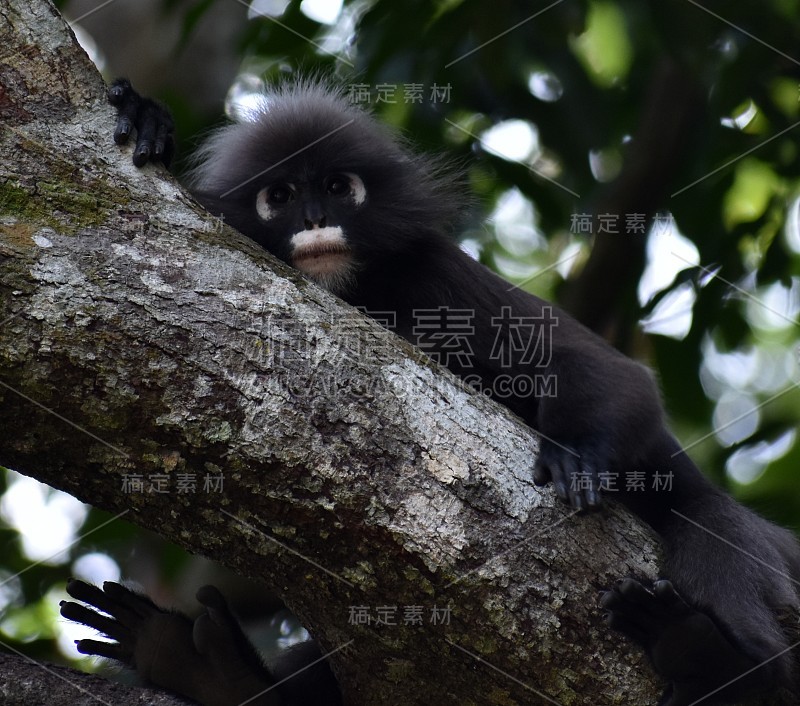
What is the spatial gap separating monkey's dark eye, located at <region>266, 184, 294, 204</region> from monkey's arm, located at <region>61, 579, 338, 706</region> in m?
1.89

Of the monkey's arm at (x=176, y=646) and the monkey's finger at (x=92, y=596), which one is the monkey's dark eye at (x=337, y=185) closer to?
the monkey's arm at (x=176, y=646)

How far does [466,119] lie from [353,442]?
3.63 meters

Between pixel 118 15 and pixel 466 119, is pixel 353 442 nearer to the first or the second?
pixel 466 119

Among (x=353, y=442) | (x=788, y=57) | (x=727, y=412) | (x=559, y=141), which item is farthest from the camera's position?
(x=727, y=412)

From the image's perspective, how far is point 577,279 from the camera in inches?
240

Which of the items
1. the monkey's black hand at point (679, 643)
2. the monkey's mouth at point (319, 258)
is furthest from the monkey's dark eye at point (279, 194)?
the monkey's black hand at point (679, 643)

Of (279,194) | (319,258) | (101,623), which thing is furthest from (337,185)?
(101,623)

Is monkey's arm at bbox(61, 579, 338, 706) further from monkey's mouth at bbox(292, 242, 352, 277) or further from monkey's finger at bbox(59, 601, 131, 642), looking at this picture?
monkey's mouth at bbox(292, 242, 352, 277)

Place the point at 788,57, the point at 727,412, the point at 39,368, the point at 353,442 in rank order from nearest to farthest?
the point at 39,368, the point at 353,442, the point at 788,57, the point at 727,412

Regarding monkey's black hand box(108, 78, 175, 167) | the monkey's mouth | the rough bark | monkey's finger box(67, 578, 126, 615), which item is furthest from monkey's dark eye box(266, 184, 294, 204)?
monkey's finger box(67, 578, 126, 615)

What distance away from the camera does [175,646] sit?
4.05m

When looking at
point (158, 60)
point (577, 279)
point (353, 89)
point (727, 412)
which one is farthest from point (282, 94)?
point (727, 412)

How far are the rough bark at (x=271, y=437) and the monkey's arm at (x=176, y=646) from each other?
30.1 inches

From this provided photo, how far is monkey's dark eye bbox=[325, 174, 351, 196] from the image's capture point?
4926mm
